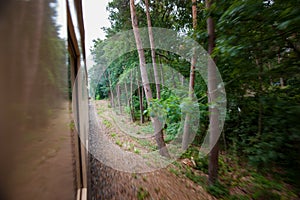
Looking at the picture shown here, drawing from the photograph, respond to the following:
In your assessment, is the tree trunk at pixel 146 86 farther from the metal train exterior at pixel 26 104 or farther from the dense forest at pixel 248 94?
the metal train exterior at pixel 26 104

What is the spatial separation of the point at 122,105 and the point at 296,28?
1224cm

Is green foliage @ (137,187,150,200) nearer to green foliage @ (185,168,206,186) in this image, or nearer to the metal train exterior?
green foliage @ (185,168,206,186)

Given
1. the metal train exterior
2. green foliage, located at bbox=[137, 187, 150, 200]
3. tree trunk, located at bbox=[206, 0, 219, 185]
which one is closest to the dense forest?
tree trunk, located at bbox=[206, 0, 219, 185]

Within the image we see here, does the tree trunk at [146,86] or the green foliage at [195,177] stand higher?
the tree trunk at [146,86]

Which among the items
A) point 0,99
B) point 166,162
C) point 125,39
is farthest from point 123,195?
point 125,39

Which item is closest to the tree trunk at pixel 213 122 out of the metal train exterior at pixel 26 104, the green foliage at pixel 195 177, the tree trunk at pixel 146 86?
the green foliage at pixel 195 177

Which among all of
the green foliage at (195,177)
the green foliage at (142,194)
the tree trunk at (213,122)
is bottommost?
the green foliage at (195,177)

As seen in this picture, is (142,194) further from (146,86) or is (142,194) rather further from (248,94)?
(146,86)

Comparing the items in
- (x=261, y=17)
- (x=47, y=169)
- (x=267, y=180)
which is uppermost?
(x=261, y=17)

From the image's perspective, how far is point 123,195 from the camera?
2727 millimetres

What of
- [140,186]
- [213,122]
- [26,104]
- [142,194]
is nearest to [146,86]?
[213,122]

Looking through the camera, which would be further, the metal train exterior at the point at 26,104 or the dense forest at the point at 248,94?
the dense forest at the point at 248,94

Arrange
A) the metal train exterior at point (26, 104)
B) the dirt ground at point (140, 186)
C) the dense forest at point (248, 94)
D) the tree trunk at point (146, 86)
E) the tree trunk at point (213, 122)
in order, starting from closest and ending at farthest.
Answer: the metal train exterior at point (26, 104) < the dense forest at point (248, 94) < the dirt ground at point (140, 186) < the tree trunk at point (213, 122) < the tree trunk at point (146, 86)

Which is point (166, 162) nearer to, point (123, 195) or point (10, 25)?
point (123, 195)
